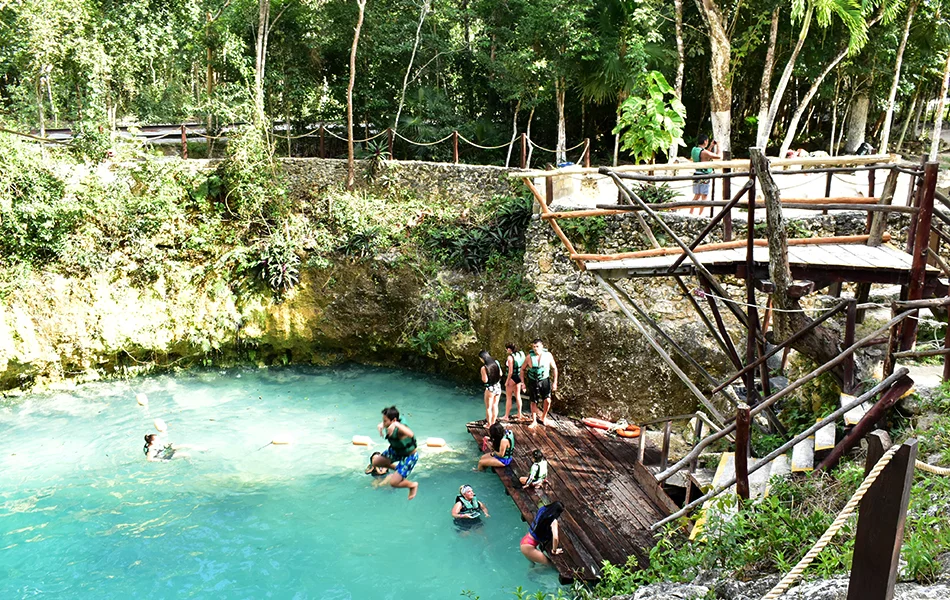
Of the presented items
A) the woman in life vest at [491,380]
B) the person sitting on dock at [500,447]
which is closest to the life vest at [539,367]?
the woman in life vest at [491,380]

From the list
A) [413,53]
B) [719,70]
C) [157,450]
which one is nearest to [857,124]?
[719,70]

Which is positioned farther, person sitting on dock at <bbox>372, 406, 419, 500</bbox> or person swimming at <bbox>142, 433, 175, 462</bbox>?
person swimming at <bbox>142, 433, 175, 462</bbox>

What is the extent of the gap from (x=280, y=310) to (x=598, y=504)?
8.48 meters

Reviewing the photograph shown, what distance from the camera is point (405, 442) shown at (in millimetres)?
8891

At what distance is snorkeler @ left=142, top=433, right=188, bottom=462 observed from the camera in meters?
10.6

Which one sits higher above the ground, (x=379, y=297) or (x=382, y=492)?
(x=379, y=297)

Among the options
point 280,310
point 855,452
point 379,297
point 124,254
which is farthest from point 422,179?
point 855,452

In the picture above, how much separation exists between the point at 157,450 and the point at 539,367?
19.7 ft

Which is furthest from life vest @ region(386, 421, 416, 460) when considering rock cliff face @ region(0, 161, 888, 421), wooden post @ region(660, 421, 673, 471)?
rock cliff face @ region(0, 161, 888, 421)

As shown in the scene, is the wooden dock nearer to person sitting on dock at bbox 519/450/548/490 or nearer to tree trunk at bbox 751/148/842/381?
person sitting on dock at bbox 519/450/548/490

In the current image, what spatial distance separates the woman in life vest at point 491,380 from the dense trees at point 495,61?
22.9 ft

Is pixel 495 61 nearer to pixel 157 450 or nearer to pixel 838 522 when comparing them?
pixel 157 450

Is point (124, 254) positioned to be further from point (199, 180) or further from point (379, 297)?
point (379, 297)

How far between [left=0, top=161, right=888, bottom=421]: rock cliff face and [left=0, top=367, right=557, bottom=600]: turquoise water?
0.87m
